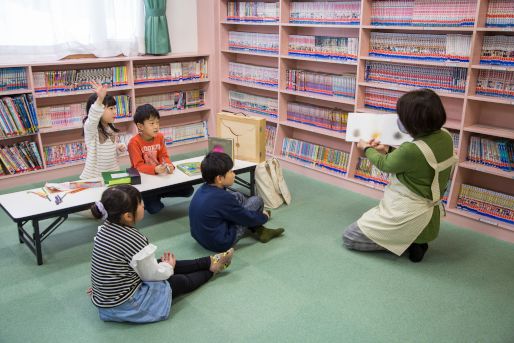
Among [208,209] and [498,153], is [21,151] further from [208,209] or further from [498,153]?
[498,153]

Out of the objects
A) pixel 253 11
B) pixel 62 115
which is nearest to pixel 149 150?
pixel 62 115

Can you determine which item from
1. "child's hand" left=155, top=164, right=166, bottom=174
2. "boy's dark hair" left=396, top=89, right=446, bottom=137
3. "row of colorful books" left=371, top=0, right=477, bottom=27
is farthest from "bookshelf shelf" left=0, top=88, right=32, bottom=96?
"boy's dark hair" left=396, top=89, right=446, bottom=137

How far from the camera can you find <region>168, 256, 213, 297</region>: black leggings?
2871 millimetres

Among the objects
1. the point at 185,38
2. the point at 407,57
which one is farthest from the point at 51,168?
the point at 407,57

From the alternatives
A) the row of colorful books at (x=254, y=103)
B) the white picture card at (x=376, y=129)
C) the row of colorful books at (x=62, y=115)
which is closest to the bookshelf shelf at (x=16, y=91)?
the row of colorful books at (x=62, y=115)

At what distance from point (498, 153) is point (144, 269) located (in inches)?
111

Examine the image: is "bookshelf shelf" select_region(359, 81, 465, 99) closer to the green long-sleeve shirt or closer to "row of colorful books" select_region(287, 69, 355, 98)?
"row of colorful books" select_region(287, 69, 355, 98)

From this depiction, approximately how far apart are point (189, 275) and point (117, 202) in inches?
29.5

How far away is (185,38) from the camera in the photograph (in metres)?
6.02

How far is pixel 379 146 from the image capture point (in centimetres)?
351

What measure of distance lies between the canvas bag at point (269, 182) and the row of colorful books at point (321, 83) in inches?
42.0

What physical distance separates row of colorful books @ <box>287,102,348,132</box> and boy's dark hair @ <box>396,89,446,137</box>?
1.72m

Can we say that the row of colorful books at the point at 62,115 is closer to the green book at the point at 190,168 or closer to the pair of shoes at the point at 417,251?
the green book at the point at 190,168

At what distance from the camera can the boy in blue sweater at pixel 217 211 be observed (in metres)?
3.29
